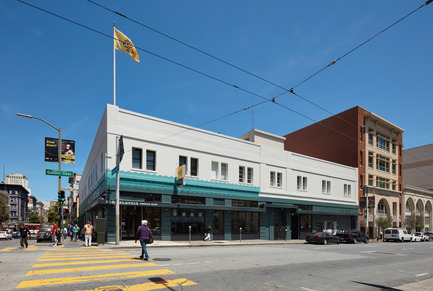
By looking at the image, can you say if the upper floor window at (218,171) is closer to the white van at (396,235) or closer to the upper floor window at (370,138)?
the white van at (396,235)

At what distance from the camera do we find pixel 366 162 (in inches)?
1875

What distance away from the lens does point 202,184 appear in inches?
1073

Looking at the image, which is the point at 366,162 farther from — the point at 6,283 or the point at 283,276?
the point at 6,283

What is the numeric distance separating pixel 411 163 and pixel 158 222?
7745 cm

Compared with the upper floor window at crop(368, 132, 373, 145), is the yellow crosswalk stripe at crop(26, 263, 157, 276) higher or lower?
lower

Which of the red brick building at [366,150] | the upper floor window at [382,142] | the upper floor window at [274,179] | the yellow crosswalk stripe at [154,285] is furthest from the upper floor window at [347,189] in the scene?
the yellow crosswalk stripe at [154,285]

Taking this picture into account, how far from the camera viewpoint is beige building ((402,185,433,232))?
58031 millimetres

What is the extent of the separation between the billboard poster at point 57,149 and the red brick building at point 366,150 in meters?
38.3

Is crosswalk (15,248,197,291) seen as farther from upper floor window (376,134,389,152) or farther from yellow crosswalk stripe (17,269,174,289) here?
upper floor window (376,134,389,152)

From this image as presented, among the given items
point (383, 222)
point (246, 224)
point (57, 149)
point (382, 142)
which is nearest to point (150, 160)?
point (57, 149)

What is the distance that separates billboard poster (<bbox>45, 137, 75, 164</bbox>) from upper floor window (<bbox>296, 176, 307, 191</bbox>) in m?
25.0

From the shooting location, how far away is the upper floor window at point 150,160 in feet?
81.6

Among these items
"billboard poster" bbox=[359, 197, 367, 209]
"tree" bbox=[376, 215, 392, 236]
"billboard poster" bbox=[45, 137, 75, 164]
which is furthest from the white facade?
"tree" bbox=[376, 215, 392, 236]

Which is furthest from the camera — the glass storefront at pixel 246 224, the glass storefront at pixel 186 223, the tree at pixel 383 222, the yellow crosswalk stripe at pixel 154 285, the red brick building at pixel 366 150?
the tree at pixel 383 222
